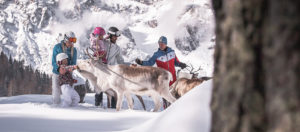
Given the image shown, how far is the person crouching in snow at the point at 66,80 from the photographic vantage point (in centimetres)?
693

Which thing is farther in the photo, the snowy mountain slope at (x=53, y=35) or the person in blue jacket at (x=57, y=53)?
the snowy mountain slope at (x=53, y=35)

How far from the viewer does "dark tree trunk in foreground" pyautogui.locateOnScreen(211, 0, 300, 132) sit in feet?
2.88

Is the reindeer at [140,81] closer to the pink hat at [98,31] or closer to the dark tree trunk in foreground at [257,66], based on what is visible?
the pink hat at [98,31]

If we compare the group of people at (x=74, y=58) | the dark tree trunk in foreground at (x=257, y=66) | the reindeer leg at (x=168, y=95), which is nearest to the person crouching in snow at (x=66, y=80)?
the group of people at (x=74, y=58)

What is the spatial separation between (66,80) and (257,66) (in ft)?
21.1

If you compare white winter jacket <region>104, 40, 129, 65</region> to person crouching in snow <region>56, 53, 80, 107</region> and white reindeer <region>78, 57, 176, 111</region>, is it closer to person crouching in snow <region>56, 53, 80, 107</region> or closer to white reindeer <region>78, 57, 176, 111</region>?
white reindeer <region>78, 57, 176, 111</region>

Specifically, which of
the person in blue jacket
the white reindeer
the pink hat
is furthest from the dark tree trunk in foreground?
the pink hat

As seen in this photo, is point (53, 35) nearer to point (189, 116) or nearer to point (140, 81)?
point (140, 81)

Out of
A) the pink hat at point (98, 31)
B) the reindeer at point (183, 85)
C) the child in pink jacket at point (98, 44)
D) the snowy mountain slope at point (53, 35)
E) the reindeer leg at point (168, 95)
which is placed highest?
the snowy mountain slope at point (53, 35)

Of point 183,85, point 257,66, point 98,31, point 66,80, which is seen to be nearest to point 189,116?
point 257,66

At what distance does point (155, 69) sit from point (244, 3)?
5.71m

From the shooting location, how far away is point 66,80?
7.05 m

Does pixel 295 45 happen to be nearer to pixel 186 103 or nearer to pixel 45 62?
pixel 186 103

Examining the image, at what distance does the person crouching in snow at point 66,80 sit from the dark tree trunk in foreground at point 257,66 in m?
6.12
